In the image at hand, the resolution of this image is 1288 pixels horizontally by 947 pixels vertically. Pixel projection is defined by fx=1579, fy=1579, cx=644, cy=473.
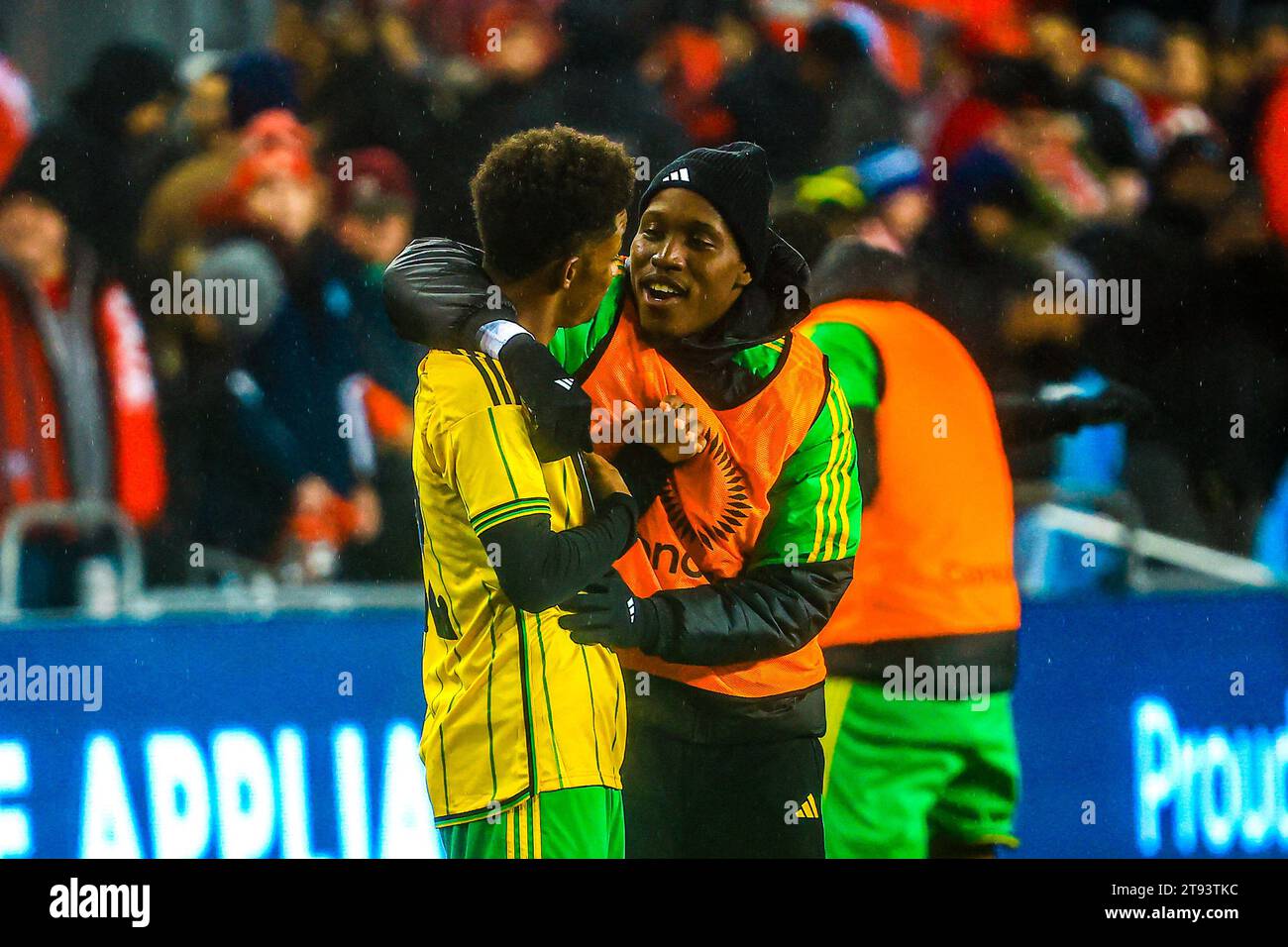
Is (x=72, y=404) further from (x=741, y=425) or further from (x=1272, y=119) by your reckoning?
(x=1272, y=119)

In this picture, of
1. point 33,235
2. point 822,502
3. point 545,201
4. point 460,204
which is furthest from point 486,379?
point 33,235

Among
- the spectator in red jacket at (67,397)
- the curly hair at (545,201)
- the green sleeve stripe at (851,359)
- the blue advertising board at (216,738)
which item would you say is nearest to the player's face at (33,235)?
the spectator in red jacket at (67,397)

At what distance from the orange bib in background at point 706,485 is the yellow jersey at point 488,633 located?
0.38 meters

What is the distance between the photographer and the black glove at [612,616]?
2752 mm

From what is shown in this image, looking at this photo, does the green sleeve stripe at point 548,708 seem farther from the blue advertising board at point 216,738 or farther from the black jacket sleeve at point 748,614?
the blue advertising board at point 216,738

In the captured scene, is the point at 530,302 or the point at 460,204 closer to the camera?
the point at 530,302

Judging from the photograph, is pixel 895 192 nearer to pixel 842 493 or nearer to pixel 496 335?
pixel 842 493

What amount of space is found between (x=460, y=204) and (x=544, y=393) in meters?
0.74

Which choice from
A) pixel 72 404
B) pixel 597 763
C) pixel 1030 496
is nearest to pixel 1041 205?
pixel 1030 496

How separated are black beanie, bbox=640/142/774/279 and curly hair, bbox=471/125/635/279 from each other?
32cm

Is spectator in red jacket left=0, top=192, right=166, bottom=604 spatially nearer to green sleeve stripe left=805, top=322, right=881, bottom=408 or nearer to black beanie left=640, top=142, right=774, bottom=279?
black beanie left=640, top=142, right=774, bottom=279

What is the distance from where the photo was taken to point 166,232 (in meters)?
3.30

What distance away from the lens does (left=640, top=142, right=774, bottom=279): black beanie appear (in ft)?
10.1

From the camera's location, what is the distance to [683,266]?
3047 millimetres
